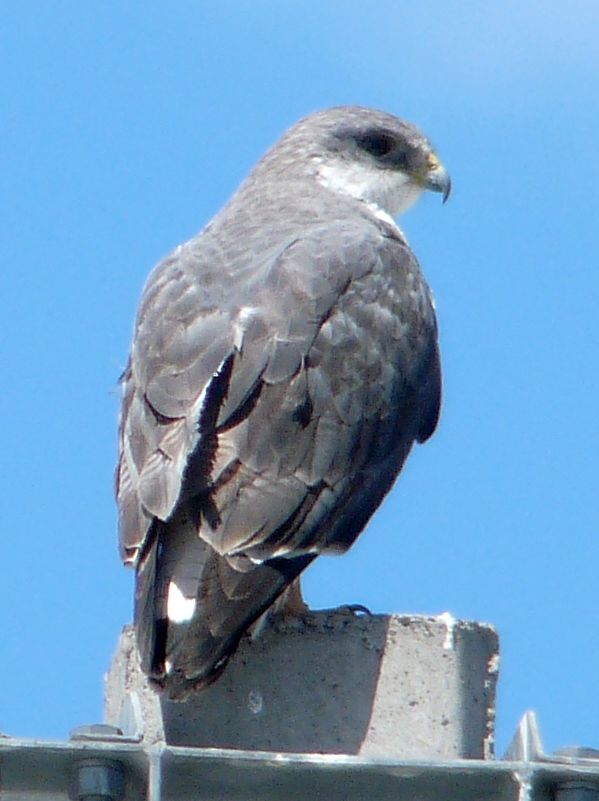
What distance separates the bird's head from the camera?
826 cm

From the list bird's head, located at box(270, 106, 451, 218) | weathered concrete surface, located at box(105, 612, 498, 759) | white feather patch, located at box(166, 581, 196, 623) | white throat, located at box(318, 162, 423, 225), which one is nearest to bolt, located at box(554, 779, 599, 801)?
weathered concrete surface, located at box(105, 612, 498, 759)

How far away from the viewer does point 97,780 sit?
3.57 metres

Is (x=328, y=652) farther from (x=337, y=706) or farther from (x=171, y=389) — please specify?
(x=171, y=389)

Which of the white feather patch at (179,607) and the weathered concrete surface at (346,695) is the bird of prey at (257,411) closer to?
the white feather patch at (179,607)

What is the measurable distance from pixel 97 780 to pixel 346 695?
56.2 inches

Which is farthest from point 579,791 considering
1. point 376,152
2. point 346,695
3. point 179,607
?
point 376,152

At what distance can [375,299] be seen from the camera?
6414 mm

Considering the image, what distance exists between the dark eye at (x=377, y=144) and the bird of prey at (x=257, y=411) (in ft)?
3.35

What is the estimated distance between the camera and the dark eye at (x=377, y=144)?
8.38m

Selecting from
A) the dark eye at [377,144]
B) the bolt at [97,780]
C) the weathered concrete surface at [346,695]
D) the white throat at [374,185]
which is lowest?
the bolt at [97,780]

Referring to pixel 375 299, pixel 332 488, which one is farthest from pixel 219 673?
pixel 375 299

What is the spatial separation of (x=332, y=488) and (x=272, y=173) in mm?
2729

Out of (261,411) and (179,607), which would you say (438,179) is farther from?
(179,607)

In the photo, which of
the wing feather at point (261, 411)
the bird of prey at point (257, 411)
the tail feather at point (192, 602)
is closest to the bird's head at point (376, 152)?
the bird of prey at point (257, 411)
